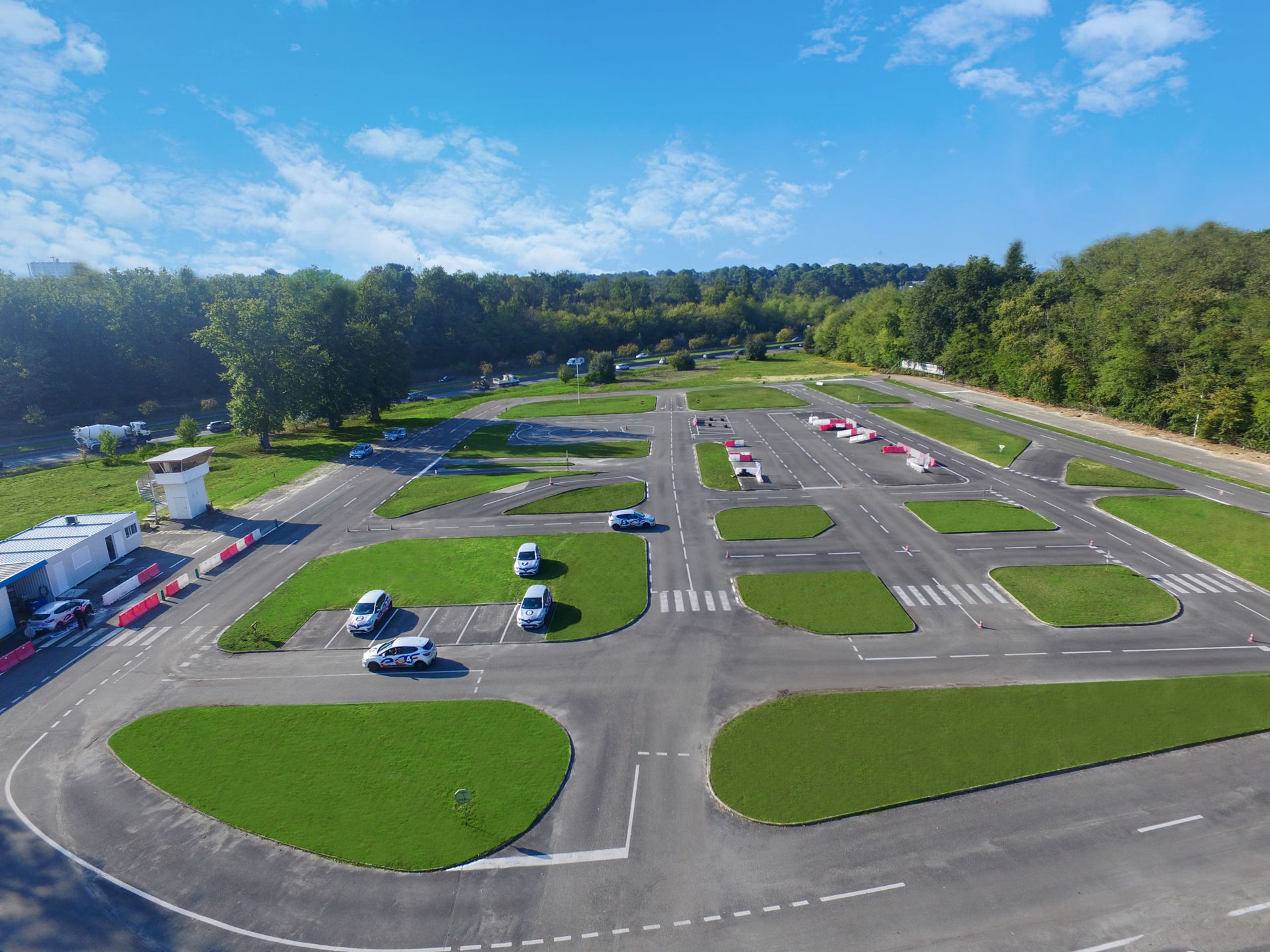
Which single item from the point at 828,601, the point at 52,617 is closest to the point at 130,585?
the point at 52,617

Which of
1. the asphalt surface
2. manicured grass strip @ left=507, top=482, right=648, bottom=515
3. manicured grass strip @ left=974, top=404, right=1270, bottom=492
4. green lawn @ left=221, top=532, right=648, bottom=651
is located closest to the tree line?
manicured grass strip @ left=974, top=404, right=1270, bottom=492

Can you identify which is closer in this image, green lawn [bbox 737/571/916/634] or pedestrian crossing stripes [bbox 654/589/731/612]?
green lawn [bbox 737/571/916/634]

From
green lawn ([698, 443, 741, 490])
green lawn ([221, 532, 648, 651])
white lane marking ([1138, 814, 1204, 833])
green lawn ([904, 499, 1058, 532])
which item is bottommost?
white lane marking ([1138, 814, 1204, 833])

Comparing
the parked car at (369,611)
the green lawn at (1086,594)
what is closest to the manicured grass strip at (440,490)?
the parked car at (369,611)

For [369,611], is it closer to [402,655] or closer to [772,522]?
[402,655]

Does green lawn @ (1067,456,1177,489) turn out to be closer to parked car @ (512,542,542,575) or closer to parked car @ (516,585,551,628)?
parked car @ (512,542,542,575)
